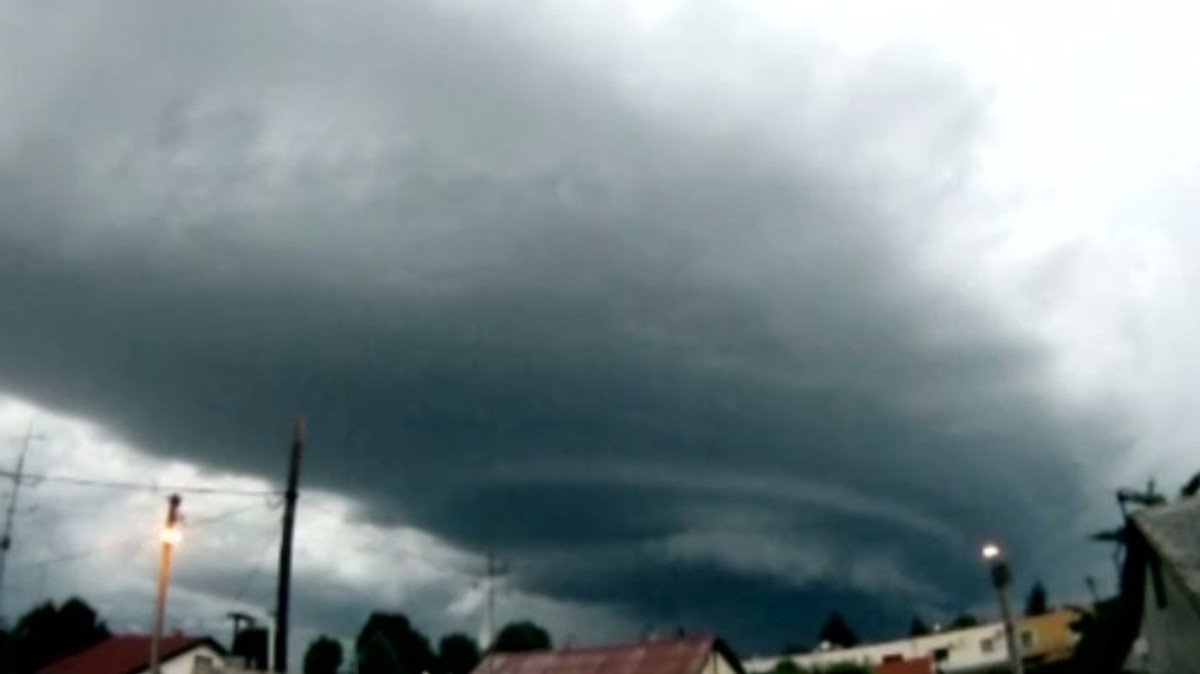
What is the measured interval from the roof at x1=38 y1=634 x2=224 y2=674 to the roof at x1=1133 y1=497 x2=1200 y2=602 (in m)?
52.6

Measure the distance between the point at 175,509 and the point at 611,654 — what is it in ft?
105

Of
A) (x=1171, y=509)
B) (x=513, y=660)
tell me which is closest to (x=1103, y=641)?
(x=1171, y=509)

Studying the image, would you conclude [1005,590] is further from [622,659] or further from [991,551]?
[622,659]

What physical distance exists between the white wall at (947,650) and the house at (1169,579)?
190ft

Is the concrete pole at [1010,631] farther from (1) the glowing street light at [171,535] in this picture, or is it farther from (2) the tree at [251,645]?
(2) the tree at [251,645]

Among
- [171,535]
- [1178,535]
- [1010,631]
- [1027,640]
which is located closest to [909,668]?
[1027,640]

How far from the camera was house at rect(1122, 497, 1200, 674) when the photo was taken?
2603 cm

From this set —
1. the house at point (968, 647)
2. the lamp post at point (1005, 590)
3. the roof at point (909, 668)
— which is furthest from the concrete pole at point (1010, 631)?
the roof at point (909, 668)

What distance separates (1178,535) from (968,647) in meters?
71.9

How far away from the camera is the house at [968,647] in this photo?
274 ft

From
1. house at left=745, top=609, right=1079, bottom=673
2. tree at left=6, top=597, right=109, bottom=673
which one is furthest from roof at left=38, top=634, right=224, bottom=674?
house at left=745, top=609, right=1079, bottom=673

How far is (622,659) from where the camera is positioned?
5494cm

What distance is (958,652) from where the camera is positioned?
94.2m

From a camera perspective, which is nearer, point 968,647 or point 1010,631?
point 1010,631
